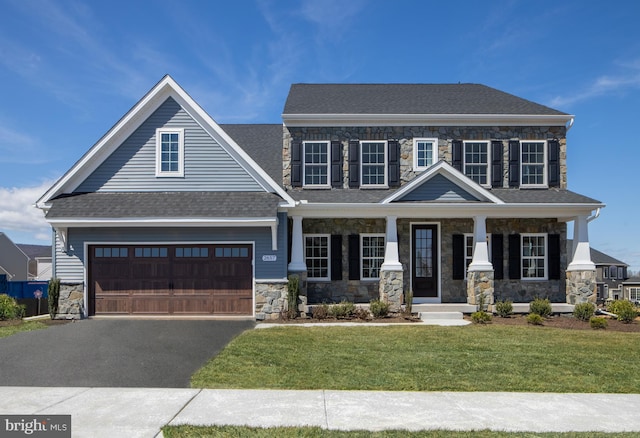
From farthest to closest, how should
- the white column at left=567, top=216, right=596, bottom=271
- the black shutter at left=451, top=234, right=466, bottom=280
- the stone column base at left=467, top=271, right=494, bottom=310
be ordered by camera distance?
1. the black shutter at left=451, top=234, right=466, bottom=280
2. the white column at left=567, top=216, right=596, bottom=271
3. the stone column base at left=467, top=271, right=494, bottom=310

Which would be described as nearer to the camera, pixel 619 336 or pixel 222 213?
pixel 619 336

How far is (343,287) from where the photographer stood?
17.3m

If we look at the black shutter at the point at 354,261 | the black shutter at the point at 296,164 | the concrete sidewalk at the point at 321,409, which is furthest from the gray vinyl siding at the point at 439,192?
the concrete sidewalk at the point at 321,409

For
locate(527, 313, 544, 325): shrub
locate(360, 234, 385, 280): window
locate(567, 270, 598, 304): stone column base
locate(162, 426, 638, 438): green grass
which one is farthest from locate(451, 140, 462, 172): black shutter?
locate(162, 426, 638, 438): green grass

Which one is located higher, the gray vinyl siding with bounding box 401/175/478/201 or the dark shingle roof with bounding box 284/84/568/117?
the dark shingle roof with bounding box 284/84/568/117

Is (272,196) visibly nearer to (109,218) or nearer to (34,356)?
(109,218)

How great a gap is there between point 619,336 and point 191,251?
40.4ft

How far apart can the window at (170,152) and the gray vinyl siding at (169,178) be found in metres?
0.13

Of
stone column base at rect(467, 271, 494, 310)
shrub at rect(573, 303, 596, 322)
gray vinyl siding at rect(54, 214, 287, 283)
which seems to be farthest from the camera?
stone column base at rect(467, 271, 494, 310)

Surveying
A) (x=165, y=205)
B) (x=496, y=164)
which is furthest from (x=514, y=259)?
(x=165, y=205)

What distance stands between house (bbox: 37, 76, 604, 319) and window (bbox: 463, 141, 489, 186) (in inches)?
1.6

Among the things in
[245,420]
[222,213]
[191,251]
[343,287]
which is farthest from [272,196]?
[245,420]

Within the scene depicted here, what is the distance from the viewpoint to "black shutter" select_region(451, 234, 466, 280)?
1731cm

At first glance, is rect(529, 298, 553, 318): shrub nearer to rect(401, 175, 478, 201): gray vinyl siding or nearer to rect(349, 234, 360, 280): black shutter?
rect(401, 175, 478, 201): gray vinyl siding
